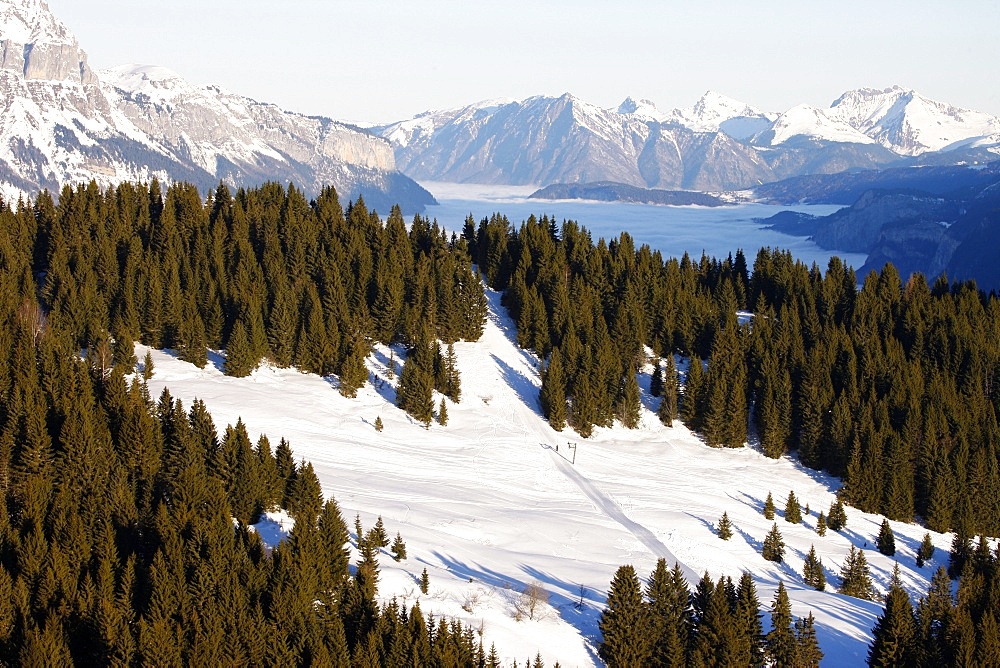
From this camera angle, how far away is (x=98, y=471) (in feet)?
157

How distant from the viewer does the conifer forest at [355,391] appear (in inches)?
1430

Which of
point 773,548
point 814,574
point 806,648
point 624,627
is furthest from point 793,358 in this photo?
point 624,627

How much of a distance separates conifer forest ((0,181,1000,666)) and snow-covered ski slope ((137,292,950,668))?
185 centimetres

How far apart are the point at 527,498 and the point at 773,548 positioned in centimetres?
1602

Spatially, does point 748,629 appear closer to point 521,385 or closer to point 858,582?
point 858,582

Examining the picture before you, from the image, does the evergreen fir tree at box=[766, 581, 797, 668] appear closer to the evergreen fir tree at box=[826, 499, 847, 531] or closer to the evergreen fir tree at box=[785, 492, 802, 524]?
the evergreen fir tree at box=[785, 492, 802, 524]

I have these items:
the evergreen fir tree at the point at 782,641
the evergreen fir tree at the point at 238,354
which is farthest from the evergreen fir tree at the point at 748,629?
the evergreen fir tree at the point at 238,354

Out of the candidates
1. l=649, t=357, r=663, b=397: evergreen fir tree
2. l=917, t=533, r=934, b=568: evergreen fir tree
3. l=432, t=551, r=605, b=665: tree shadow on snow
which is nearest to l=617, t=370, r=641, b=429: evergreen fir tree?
l=649, t=357, r=663, b=397: evergreen fir tree

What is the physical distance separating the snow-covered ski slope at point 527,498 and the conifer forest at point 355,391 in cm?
185

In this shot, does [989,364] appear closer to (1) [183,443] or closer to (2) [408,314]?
(2) [408,314]

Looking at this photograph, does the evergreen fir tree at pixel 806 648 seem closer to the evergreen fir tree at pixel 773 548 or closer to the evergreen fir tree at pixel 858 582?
the evergreen fir tree at pixel 858 582

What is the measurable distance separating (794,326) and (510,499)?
152 ft

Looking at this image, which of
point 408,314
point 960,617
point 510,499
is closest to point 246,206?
point 408,314

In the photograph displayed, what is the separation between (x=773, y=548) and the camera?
56.3 meters
